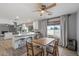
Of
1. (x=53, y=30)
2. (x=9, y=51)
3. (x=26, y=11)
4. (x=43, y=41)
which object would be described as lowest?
(x=9, y=51)

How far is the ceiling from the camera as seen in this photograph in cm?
141

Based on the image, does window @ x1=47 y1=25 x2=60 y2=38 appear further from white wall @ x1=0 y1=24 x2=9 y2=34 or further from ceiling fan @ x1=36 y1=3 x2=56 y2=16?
white wall @ x1=0 y1=24 x2=9 y2=34

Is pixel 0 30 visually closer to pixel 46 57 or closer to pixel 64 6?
pixel 46 57

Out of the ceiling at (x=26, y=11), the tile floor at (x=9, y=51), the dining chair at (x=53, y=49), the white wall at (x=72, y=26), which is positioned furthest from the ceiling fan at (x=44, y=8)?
the tile floor at (x=9, y=51)

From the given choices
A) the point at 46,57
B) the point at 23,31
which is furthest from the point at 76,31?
the point at 23,31

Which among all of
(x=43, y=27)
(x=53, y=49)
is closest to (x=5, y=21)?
(x=43, y=27)

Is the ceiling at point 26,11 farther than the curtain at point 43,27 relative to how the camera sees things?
No

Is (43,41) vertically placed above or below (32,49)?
above

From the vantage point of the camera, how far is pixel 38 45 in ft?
5.02

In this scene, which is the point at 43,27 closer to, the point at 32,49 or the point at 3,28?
the point at 32,49

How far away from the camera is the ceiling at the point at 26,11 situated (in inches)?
55.7

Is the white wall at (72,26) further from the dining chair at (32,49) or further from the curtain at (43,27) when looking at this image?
the dining chair at (32,49)

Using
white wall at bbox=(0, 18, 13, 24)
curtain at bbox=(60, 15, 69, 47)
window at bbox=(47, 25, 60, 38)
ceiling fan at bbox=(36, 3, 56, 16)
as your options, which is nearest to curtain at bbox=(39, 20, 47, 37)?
window at bbox=(47, 25, 60, 38)

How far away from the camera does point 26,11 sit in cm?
146
